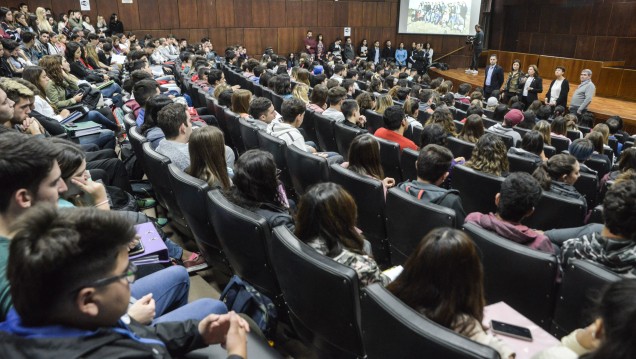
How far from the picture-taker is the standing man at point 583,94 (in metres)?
8.12

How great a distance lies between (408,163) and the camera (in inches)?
145

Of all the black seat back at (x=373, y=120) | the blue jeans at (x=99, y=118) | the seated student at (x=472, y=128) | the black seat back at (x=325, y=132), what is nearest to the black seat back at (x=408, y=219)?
the seated student at (x=472, y=128)

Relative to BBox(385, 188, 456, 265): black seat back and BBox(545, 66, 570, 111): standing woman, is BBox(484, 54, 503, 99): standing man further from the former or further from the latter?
BBox(385, 188, 456, 265): black seat back

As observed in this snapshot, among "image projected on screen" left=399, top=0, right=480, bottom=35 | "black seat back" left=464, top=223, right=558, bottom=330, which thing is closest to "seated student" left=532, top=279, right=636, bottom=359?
"black seat back" left=464, top=223, right=558, bottom=330

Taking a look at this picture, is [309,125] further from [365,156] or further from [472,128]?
[365,156]

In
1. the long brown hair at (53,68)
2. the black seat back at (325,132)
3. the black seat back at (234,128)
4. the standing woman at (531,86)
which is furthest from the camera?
the standing woman at (531,86)

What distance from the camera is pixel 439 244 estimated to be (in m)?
1.36

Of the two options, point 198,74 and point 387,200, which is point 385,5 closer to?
point 198,74

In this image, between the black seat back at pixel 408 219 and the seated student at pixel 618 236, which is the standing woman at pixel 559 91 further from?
the seated student at pixel 618 236

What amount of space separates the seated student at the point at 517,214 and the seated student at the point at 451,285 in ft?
2.90

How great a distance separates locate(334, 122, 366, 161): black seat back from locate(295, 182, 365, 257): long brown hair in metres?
2.44

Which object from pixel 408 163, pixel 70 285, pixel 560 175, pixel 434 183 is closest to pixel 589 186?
pixel 560 175

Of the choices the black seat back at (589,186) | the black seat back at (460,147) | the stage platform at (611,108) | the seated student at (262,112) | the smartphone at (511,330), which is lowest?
the stage platform at (611,108)

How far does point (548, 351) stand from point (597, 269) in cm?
54
